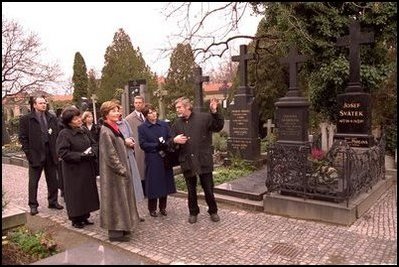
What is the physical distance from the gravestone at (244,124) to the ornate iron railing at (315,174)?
3.48m

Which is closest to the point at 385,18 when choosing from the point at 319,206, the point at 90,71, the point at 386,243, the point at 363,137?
the point at 363,137

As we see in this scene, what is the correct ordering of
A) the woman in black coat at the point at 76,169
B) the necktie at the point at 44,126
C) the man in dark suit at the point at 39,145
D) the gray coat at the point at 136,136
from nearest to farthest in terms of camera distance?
the woman in black coat at the point at 76,169 → the man in dark suit at the point at 39,145 → the necktie at the point at 44,126 → the gray coat at the point at 136,136

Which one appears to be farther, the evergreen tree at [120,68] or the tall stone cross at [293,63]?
the evergreen tree at [120,68]

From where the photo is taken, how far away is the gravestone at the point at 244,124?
10.1 metres

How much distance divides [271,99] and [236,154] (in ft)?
31.2

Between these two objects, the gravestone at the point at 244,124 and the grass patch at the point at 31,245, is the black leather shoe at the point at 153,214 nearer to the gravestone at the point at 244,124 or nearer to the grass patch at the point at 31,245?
the grass patch at the point at 31,245

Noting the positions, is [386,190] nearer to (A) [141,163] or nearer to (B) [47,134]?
(A) [141,163]

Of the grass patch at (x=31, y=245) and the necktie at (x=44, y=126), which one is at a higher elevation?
the necktie at (x=44, y=126)

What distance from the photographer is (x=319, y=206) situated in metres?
5.79

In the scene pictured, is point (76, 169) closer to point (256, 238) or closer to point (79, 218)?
point (79, 218)

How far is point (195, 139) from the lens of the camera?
548 cm

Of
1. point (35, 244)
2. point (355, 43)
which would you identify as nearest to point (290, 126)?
point (355, 43)

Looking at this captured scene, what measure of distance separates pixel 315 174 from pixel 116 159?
3.29 m

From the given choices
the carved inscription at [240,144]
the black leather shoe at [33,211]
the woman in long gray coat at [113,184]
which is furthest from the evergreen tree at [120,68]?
the woman in long gray coat at [113,184]
